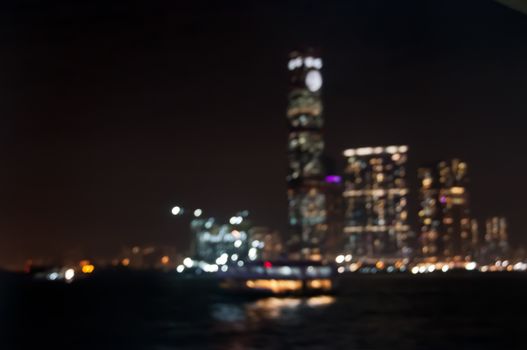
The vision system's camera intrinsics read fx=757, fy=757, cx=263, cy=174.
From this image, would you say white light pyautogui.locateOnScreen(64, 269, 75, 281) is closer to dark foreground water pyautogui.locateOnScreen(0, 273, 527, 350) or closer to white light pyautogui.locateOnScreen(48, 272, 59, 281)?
white light pyautogui.locateOnScreen(48, 272, 59, 281)

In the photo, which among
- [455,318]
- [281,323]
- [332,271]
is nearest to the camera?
[281,323]

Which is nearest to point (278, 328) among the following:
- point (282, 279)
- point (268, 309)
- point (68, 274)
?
point (268, 309)

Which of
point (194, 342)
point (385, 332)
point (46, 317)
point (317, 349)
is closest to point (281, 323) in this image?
point (385, 332)

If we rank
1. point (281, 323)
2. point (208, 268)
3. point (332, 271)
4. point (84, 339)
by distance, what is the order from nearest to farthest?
1. point (84, 339)
2. point (281, 323)
3. point (332, 271)
4. point (208, 268)

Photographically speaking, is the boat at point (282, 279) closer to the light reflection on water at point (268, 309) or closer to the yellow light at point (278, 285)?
the yellow light at point (278, 285)

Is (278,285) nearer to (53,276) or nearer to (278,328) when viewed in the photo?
(278,328)

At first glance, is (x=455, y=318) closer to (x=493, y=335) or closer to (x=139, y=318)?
(x=493, y=335)

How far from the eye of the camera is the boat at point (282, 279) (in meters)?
54.2

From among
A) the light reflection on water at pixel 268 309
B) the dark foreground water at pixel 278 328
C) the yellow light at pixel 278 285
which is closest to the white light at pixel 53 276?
the yellow light at pixel 278 285

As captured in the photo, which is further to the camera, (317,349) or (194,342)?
(194,342)

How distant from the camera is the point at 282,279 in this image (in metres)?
54.6

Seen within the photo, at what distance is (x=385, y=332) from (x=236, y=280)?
94.3 ft

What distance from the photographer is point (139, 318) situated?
130 ft

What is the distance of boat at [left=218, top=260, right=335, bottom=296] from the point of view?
54.2 metres
